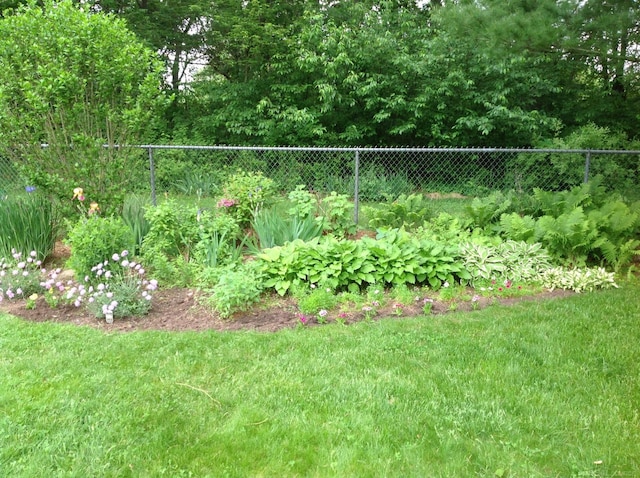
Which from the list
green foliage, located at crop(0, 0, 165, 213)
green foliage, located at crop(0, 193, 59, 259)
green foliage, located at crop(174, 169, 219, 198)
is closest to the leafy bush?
green foliage, located at crop(0, 0, 165, 213)

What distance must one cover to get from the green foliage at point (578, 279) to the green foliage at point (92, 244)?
4154mm

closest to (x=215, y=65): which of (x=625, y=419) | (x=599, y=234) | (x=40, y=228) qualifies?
(x=40, y=228)

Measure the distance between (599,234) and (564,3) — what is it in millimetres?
2434

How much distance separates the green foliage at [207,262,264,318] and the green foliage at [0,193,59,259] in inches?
91.6

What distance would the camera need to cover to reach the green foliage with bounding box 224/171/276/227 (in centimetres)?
571

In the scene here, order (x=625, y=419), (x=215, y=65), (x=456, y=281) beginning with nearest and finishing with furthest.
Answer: (x=625, y=419) → (x=456, y=281) → (x=215, y=65)

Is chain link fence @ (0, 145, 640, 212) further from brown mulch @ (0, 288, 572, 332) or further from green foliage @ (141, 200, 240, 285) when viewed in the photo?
brown mulch @ (0, 288, 572, 332)

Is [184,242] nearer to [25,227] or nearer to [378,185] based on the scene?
[25,227]

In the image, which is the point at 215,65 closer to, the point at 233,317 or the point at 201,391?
the point at 233,317

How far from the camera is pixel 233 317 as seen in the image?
390 cm

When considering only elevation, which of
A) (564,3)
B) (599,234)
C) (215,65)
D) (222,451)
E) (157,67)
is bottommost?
(222,451)

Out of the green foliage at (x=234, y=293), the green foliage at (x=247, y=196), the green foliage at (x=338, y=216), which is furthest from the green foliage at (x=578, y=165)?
the green foliage at (x=234, y=293)

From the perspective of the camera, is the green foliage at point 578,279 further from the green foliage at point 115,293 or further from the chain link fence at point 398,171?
the chain link fence at point 398,171

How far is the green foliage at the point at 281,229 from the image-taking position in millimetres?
5090
